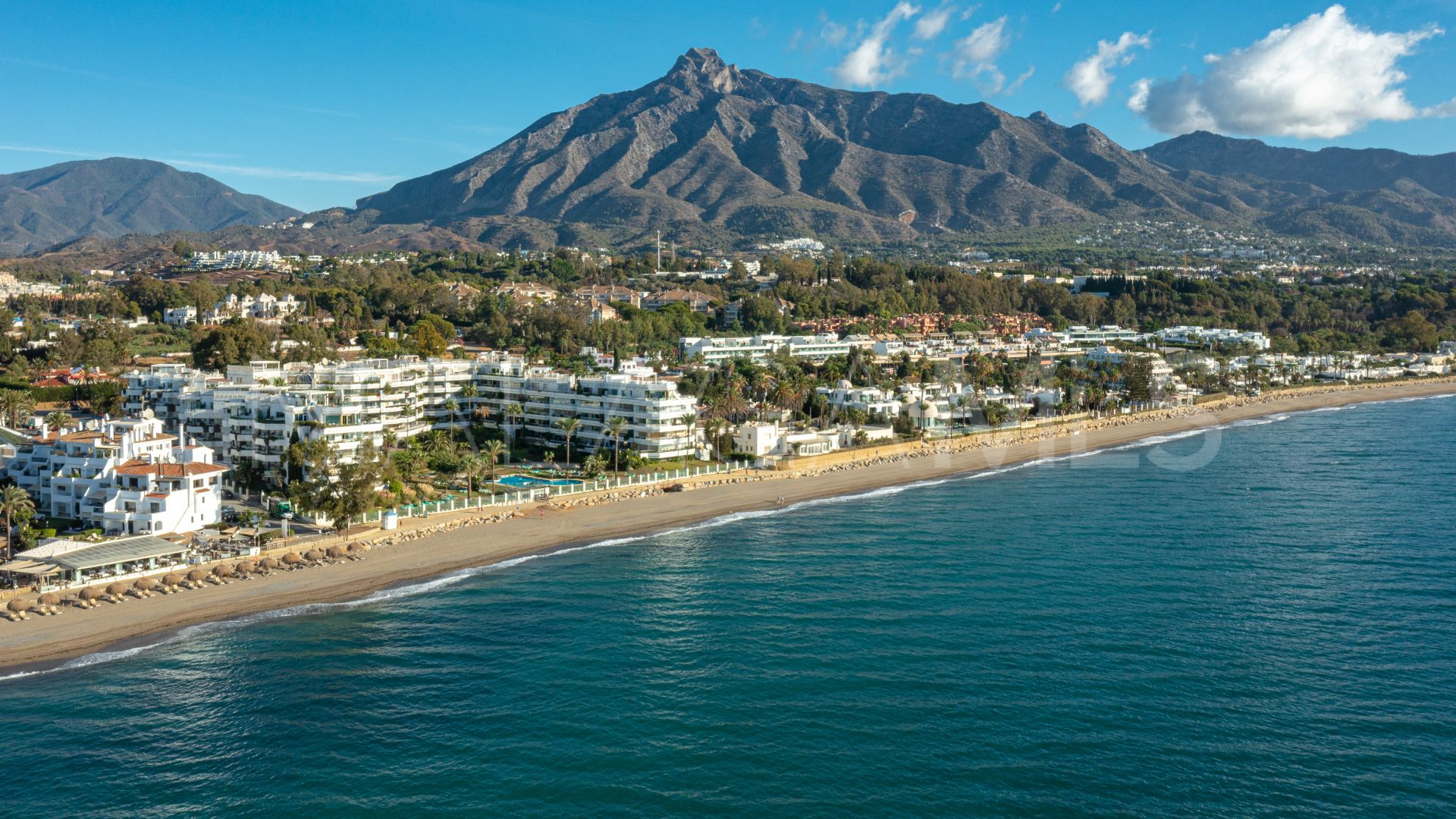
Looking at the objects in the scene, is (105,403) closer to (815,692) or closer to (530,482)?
(530,482)

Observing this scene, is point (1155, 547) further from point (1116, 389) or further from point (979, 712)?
point (1116, 389)

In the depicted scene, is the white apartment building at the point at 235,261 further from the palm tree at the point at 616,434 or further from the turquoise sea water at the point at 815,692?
the turquoise sea water at the point at 815,692

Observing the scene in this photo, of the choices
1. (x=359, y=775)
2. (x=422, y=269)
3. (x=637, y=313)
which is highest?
(x=422, y=269)

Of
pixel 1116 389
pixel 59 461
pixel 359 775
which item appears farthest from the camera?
pixel 1116 389

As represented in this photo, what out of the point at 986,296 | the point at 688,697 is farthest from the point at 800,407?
the point at 986,296

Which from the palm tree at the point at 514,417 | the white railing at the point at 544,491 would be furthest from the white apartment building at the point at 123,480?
the palm tree at the point at 514,417

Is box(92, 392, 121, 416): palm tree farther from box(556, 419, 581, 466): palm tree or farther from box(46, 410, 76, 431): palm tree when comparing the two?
box(556, 419, 581, 466): palm tree

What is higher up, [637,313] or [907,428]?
[637,313]
